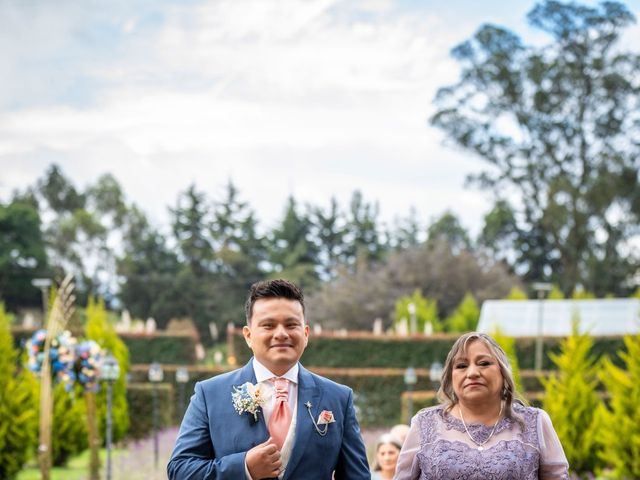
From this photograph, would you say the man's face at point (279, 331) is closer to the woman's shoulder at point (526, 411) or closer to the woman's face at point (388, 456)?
the woman's shoulder at point (526, 411)

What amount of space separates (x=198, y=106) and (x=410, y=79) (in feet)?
29.5

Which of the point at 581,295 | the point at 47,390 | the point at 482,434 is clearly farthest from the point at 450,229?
the point at 482,434

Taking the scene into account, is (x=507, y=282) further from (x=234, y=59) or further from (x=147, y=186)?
(x=147, y=186)

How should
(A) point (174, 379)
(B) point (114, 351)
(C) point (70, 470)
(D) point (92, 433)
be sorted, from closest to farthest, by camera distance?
(D) point (92, 433) < (C) point (70, 470) < (B) point (114, 351) < (A) point (174, 379)

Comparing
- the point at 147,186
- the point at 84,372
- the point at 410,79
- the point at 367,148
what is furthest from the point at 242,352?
the point at 147,186

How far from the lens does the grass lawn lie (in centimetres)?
1386

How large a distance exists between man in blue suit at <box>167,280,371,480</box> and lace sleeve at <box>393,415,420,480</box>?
0.29 meters

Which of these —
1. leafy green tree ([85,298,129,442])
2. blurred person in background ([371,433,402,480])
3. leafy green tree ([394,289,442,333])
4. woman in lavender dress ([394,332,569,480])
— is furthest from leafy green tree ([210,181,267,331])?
woman in lavender dress ([394,332,569,480])

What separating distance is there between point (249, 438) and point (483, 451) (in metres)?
0.74

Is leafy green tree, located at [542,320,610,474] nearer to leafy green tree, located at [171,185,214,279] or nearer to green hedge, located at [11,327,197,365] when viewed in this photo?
green hedge, located at [11,327,197,365]

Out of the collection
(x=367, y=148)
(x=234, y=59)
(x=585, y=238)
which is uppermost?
(x=234, y=59)

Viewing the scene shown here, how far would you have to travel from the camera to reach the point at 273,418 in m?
2.82

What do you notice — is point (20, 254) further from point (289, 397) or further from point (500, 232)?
point (289, 397)

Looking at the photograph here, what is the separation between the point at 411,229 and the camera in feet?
150
